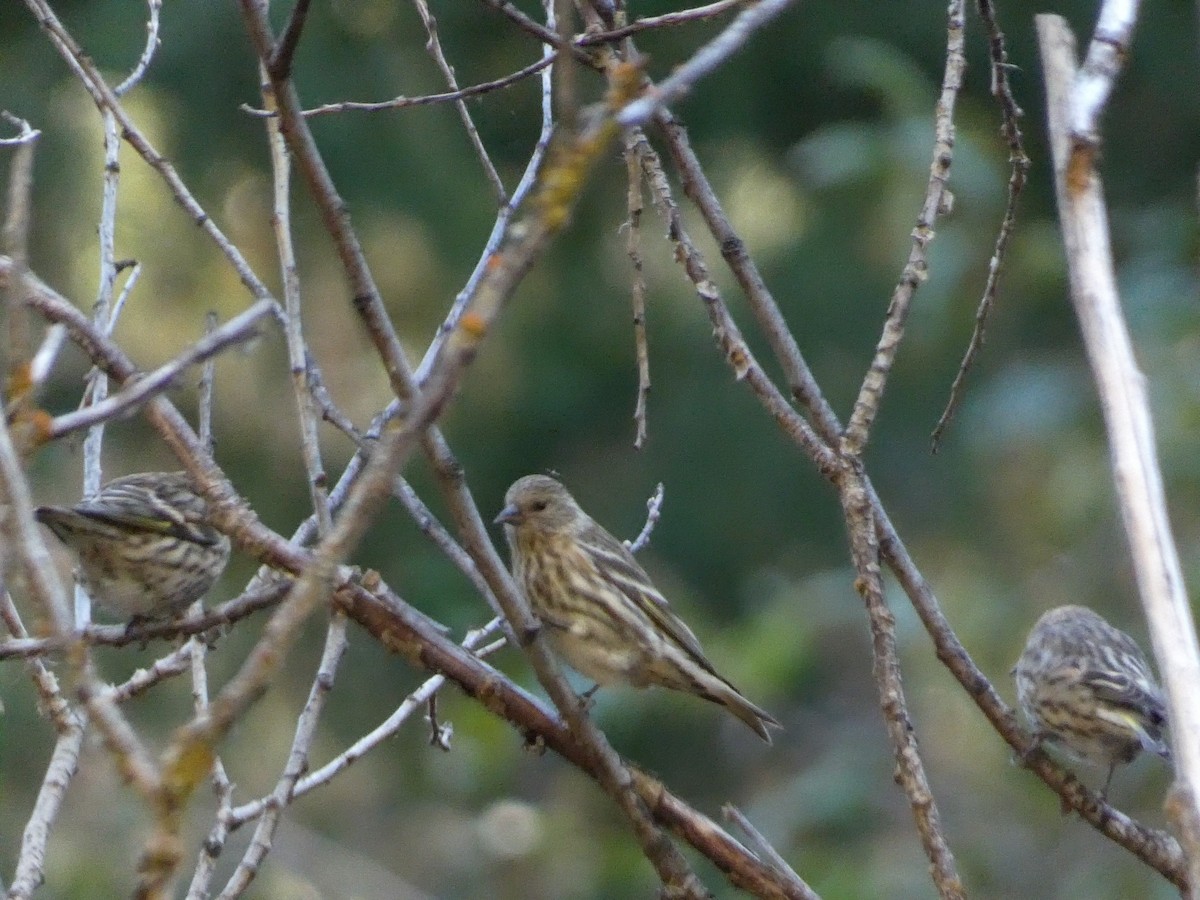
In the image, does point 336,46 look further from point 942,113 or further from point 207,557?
point 942,113

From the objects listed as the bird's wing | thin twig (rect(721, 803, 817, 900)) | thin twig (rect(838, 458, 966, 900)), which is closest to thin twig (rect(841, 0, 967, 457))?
thin twig (rect(838, 458, 966, 900))

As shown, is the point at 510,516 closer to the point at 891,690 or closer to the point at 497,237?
the point at 497,237

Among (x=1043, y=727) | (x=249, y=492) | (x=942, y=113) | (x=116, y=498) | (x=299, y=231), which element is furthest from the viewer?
(x=249, y=492)

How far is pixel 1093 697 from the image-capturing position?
4801 millimetres

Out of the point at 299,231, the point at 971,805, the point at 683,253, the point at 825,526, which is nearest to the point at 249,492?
the point at 299,231

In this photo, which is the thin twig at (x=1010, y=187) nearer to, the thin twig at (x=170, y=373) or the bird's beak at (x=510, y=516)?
the thin twig at (x=170, y=373)

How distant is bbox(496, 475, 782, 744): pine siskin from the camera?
4.30 metres

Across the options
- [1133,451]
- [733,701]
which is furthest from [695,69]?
[733,701]

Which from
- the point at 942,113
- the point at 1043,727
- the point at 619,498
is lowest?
the point at 619,498

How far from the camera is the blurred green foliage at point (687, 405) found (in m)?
7.88

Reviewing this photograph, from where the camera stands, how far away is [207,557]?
4426mm

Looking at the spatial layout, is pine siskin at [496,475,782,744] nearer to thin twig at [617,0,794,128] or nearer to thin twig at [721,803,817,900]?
thin twig at [721,803,817,900]

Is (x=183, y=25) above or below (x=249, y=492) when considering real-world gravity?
above

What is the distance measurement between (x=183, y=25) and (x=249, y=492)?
106 inches
